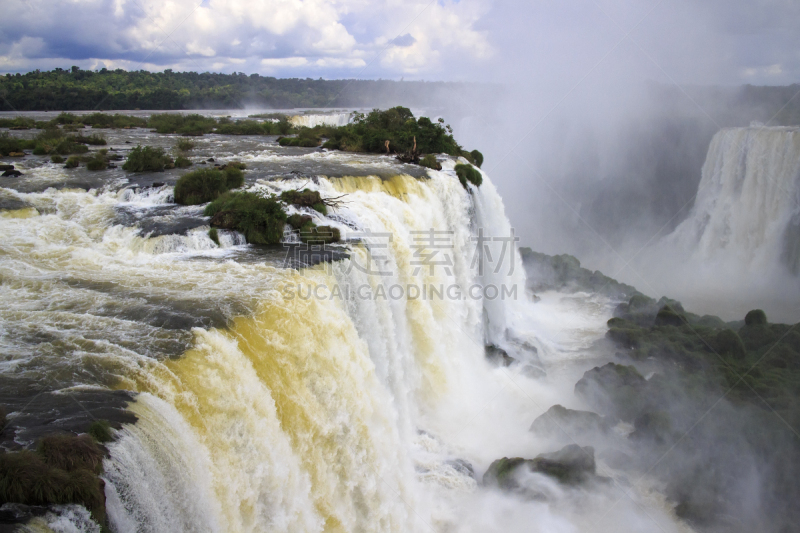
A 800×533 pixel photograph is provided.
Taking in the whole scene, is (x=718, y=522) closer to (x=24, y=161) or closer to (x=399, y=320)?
(x=399, y=320)

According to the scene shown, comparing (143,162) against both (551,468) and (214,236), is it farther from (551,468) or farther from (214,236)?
(551,468)

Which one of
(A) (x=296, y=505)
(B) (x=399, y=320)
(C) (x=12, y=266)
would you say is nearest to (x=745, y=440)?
(B) (x=399, y=320)

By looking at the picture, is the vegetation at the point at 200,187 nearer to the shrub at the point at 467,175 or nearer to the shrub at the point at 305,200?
the shrub at the point at 305,200

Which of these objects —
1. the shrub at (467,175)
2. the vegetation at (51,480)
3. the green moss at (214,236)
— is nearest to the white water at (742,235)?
the shrub at (467,175)

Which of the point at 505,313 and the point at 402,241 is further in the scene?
the point at 505,313

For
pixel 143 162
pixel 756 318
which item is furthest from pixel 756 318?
pixel 143 162

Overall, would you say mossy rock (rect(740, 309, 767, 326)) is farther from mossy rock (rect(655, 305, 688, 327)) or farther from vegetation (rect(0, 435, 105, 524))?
vegetation (rect(0, 435, 105, 524))
